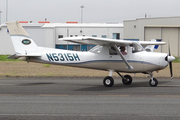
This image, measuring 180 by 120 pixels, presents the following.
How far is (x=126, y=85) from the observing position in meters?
15.0

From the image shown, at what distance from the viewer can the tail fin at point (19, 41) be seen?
51.8 ft

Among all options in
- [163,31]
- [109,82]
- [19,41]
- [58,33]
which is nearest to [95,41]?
[109,82]

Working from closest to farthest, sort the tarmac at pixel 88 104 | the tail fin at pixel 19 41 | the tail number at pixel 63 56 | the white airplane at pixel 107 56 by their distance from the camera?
the tarmac at pixel 88 104 < the white airplane at pixel 107 56 < the tail number at pixel 63 56 < the tail fin at pixel 19 41

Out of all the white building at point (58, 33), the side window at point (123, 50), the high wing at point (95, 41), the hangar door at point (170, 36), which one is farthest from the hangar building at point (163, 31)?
the high wing at point (95, 41)

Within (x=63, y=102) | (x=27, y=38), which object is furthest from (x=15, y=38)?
(x=63, y=102)

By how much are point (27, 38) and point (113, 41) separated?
4.83 metres

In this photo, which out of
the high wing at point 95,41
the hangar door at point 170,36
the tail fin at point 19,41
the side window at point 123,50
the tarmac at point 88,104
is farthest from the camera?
the hangar door at point 170,36

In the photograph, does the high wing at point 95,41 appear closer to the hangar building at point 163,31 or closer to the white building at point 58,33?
the hangar building at point 163,31

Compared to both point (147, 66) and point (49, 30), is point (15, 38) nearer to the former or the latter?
point (147, 66)

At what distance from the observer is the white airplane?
14.1 meters

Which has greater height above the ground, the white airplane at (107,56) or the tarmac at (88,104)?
the white airplane at (107,56)

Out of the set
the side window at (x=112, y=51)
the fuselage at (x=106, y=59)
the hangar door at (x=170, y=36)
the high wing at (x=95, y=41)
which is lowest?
the fuselage at (x=106, y=59)

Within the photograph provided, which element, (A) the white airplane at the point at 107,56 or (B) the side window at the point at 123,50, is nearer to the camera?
(A) the white airplane at the point at 107,56

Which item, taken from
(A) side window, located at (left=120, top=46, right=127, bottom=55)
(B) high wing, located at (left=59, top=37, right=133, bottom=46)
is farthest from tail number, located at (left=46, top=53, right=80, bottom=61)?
(A) side window, located at (left=120, top=46, right=127, bottom=55)
